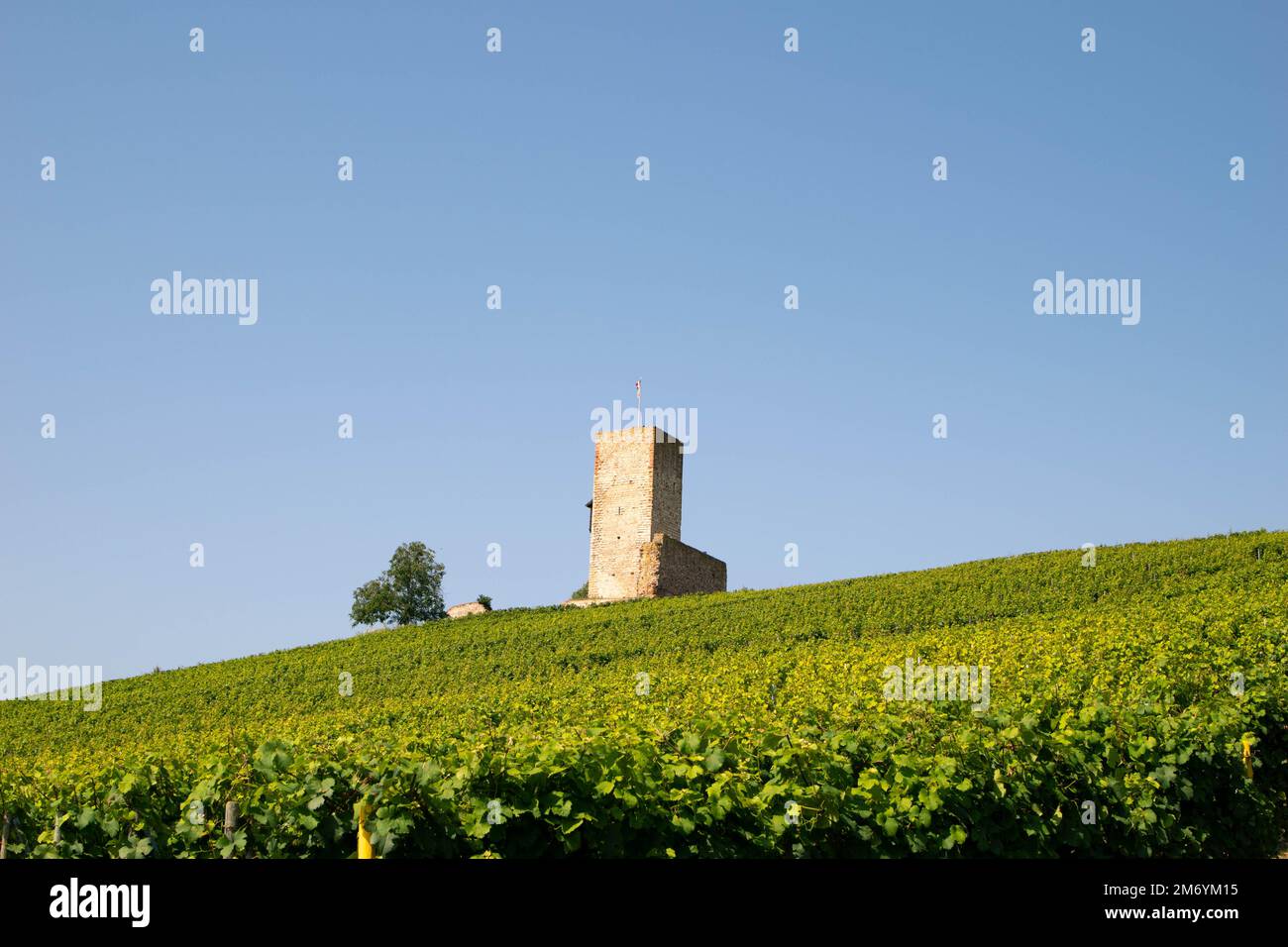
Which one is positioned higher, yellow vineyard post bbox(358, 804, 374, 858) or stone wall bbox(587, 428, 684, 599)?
stone wall bbox(587, 428, 684, 599)

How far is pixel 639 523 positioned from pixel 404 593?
29.5m

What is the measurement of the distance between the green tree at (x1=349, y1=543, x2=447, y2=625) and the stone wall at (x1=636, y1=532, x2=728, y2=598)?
91.3 ft

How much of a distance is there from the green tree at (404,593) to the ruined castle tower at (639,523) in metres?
26.3

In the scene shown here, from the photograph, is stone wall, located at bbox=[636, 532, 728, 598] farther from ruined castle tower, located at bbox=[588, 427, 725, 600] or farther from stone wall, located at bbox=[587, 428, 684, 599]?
stone wall, located at bbox=[587, 428, 684, 599]

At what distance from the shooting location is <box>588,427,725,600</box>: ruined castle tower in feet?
154

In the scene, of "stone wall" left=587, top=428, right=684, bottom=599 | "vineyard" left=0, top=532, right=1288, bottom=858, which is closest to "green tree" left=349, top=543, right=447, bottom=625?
"stone wall" left=587, top=428, right=684, bottom=599

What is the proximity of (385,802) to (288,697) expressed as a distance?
3181 cm

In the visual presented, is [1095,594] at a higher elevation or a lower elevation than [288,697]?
higher

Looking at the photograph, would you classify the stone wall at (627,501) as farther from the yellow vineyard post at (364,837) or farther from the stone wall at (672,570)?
the yellow vineyard post at (364,837)

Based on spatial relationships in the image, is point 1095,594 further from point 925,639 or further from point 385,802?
point 385,802

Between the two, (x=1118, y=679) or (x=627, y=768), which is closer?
(x=627, y=768)

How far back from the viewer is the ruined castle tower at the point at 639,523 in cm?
4688
